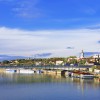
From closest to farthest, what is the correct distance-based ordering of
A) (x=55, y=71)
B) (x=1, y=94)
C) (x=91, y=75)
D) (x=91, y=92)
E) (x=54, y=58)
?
(x=1, y=94) → (x=91, y=92) → (x=91, y=75) → (x=55, y=71) → (x=54, y=58)

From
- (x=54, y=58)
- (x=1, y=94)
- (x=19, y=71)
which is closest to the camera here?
(x=1, y=94)

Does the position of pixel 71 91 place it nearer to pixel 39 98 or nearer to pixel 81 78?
pixel 39 98

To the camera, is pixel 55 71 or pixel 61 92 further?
pixel 55 71

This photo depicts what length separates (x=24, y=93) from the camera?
5034cm

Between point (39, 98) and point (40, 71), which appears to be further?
point (40, 71)

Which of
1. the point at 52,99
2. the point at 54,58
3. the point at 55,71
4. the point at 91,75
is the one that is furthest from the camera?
the point at 54,58

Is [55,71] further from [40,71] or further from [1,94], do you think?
[1,94]

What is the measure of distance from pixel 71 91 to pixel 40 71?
58.9 m

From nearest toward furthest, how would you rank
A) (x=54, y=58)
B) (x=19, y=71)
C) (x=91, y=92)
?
(x=91, y=92) → (x=19, y=71) → (x=54, y=58)

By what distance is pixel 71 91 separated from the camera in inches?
2105

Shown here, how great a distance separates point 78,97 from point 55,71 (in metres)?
60.4

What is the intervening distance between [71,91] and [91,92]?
257cm

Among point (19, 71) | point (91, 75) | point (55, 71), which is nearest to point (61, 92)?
point (91, 75)

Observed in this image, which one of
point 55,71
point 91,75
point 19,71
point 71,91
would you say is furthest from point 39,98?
point 19,71
